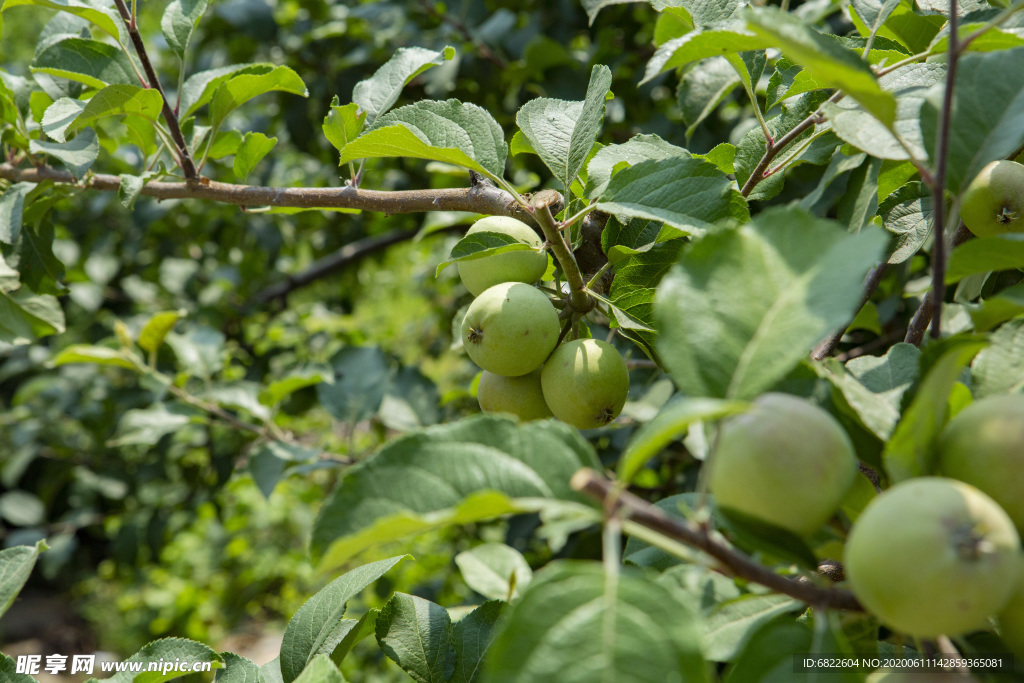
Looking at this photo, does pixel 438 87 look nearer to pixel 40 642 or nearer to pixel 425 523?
pixel 425 523

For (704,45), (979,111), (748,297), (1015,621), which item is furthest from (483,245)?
(1015,621)

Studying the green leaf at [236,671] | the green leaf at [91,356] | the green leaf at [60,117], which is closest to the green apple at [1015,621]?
the green leaf at [236,671]

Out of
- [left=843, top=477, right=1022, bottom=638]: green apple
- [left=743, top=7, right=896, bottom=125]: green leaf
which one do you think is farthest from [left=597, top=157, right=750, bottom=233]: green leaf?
[left=843, top=477, right=1022, bottom=638]: green apple

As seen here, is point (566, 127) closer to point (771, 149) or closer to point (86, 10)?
point (771, 149)

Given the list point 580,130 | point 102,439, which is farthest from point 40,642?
point 580,130

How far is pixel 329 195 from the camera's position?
1.26 meters

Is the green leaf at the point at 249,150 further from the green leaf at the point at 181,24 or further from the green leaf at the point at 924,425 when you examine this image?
the green leaf at the point at 924,425

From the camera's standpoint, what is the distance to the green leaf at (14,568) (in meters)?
1.06

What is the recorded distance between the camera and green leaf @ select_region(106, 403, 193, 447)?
6.81ft

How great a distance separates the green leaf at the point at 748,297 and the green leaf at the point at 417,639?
59cm

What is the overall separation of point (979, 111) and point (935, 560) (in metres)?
0.45

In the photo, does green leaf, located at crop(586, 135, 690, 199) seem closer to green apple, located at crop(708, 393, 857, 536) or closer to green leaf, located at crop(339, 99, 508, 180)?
green leaf, located at crop(339, 99, 508, 180)

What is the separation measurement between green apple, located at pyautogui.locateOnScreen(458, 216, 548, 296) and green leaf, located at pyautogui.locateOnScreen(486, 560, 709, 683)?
63 centimetres

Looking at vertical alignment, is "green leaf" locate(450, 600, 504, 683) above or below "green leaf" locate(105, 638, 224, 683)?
above
